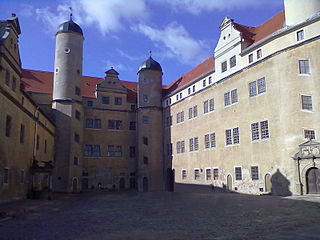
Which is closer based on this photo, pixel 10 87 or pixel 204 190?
pixel 10 87

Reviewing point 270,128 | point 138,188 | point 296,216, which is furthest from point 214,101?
point 296,216

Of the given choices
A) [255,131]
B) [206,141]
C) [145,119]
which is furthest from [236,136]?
[145,119]

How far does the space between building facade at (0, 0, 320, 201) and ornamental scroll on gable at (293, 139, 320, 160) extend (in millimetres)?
70

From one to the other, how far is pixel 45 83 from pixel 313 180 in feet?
119

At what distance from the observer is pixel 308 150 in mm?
23875

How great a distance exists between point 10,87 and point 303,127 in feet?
68.9

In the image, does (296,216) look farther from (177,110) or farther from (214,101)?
(177,110)

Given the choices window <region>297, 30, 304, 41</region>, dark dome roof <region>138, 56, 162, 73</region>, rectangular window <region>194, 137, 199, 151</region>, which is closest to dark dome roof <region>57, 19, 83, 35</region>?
dark dome roof <region>138, 56, 162, 73</region>

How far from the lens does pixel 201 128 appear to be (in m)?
36.9

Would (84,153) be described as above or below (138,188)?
above

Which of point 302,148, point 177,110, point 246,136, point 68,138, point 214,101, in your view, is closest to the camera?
point 302,148

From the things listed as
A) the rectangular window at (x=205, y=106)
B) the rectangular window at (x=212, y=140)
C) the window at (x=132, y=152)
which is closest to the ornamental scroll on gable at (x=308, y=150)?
the rectangular window at (x=212, y=140)

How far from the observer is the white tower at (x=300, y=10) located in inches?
1044

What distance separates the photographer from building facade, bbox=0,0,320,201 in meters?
25.3
